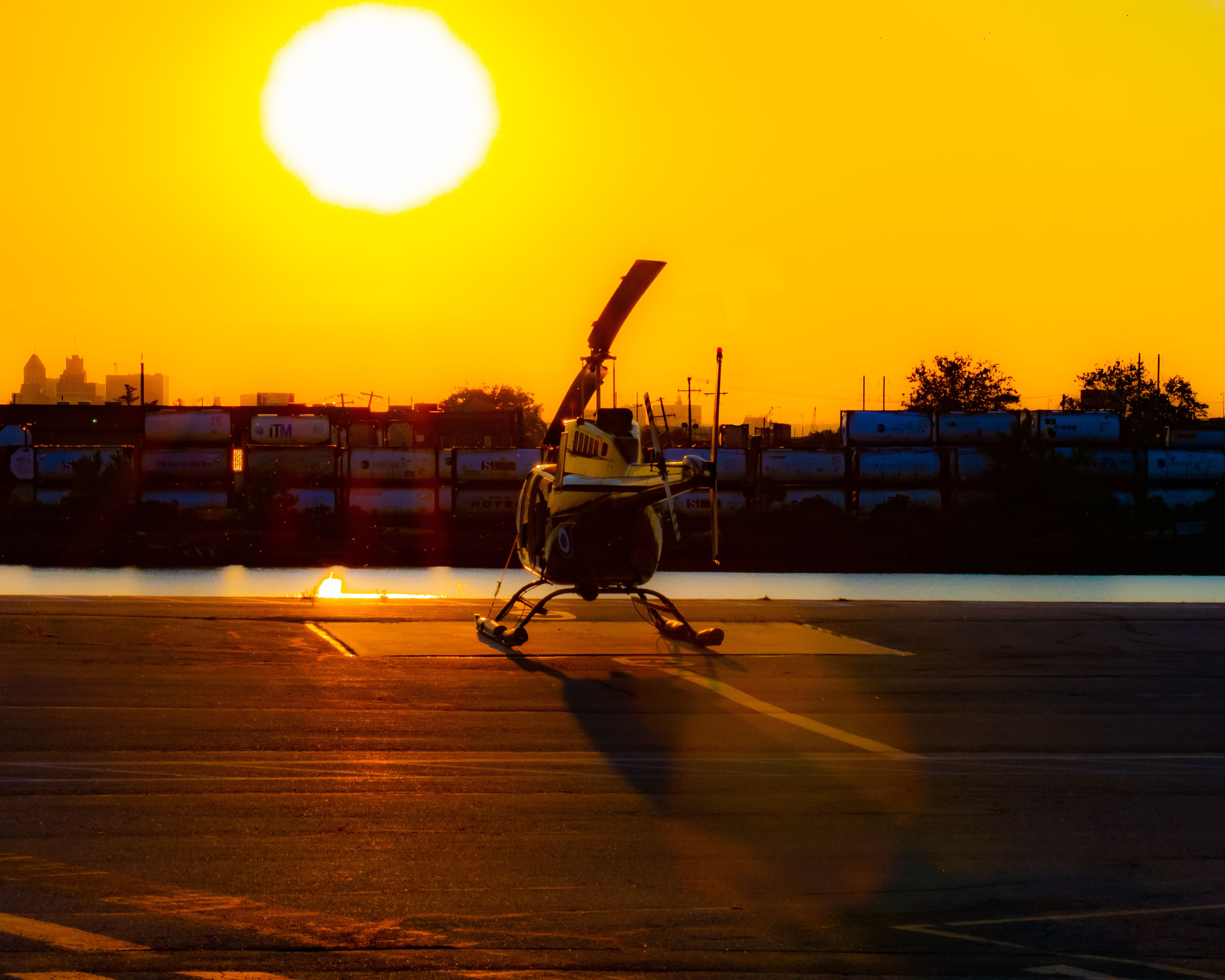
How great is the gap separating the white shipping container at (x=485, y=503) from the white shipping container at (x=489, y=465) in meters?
0.53

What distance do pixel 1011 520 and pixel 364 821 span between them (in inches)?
1991

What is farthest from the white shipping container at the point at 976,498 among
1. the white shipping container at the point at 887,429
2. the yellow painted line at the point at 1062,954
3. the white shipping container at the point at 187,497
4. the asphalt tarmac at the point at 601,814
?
the yellow painted line at the point at 1062,954

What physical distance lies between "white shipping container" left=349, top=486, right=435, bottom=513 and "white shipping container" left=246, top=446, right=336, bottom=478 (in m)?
1.55

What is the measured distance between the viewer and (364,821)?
25.0ft

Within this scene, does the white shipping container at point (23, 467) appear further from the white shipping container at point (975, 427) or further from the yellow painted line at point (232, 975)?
the yellow painted line at point (232, 975)

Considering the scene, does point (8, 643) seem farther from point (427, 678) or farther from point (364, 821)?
point (364, 821)

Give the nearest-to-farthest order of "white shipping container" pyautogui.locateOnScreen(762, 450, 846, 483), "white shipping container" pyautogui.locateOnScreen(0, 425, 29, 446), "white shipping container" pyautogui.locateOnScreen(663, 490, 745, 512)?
"white shipping container" pyautogui.locateOnScreen(663, 490, 745, 512) → "white shipping container" pyautogui.locateOnScreen(762, 450, 846, 483) → "white shipping container" pyautogui.locateOnScreen(0, 425, 29, 446)

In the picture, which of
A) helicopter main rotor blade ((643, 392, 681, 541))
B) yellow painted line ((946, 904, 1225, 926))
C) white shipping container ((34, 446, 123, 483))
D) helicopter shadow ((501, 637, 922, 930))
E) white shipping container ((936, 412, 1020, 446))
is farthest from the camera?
white shipping container ((936, 412, 1020, 446))

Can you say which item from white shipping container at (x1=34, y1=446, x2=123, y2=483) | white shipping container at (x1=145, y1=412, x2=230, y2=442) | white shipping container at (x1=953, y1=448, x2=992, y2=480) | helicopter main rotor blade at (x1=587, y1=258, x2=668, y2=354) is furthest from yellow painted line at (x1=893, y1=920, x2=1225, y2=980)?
white shipping container at (x1=34, y1=446, x2=123, y2=483)

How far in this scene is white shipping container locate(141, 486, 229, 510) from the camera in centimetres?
5475

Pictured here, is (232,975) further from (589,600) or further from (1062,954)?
(589,600)

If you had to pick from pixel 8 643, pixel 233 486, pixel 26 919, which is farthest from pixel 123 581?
pixel 26 919

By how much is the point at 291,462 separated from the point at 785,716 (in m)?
45.9

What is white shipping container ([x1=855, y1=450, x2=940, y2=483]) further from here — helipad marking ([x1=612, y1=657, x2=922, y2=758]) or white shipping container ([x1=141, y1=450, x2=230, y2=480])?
helipad marking ([x1=612, y1=657, x2=922, y2=758])
